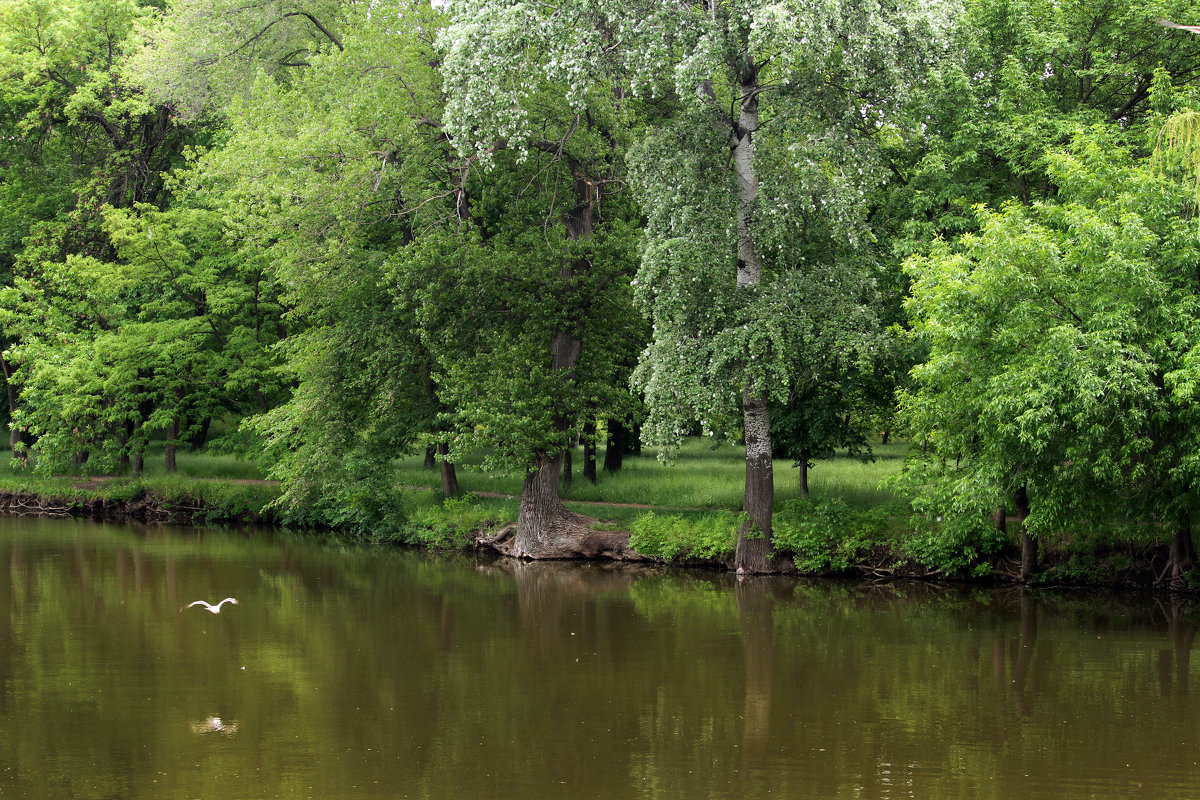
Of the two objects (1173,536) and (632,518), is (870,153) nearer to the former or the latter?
(1173,536)

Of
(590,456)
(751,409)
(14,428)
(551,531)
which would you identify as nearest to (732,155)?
(751,409)

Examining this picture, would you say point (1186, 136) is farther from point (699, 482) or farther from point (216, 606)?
point (699, 482)

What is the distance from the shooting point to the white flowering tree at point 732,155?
19375mm

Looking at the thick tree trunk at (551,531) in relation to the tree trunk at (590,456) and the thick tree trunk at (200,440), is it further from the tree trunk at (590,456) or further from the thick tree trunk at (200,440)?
the thick tree trunk at (200,440)

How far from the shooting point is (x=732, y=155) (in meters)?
22.2

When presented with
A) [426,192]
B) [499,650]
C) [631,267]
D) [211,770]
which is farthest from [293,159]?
[211,770]

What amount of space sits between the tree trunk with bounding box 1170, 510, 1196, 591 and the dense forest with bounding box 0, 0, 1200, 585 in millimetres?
105

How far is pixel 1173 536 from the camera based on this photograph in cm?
1969

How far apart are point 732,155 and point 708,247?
2701 millimetres

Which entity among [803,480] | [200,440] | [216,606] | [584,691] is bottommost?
[584,691]

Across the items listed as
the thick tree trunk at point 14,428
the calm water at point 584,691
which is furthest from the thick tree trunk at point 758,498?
the thick tree trunk at point 14,428

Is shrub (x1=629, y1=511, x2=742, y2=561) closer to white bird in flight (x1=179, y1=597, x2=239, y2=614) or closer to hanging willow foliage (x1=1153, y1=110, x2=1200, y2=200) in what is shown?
white bird in flight (x1=179, y1=597, x2=239, y2=614)

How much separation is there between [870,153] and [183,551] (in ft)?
56.6

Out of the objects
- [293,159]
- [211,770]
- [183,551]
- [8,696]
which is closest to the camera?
[211,770]
